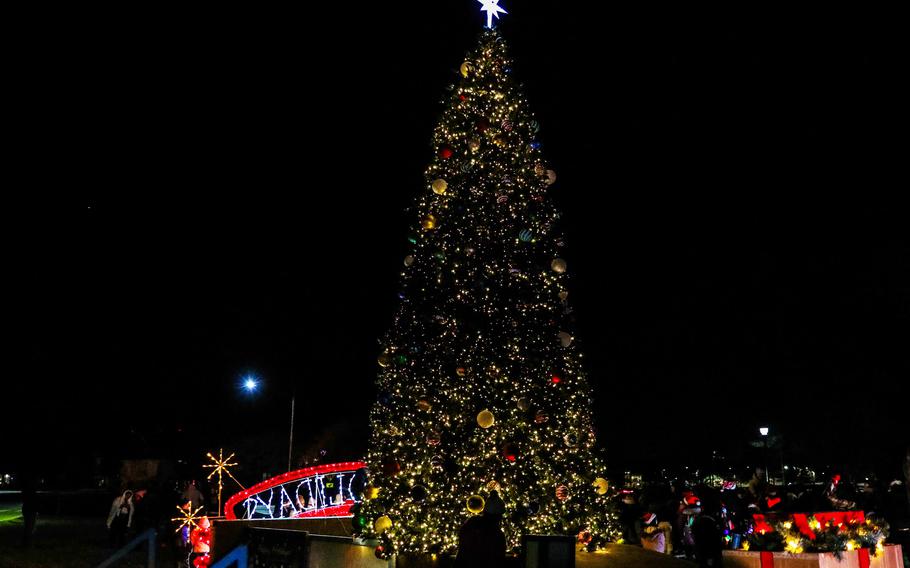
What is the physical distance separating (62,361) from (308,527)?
15908 millimetres

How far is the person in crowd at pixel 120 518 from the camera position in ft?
58.3

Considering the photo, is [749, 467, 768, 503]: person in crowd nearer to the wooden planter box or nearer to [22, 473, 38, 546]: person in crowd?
the wooden planter box

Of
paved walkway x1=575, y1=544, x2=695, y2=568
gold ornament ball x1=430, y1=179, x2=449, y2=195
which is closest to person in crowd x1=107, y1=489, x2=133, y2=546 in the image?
gold ornament ball x1=430, y1=179, x2=449, y2=195

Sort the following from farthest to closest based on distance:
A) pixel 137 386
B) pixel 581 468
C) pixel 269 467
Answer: pixel 269 467 → pixel 137 386 → pixel 581 468

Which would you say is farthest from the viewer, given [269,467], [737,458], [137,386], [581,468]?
[737,458]

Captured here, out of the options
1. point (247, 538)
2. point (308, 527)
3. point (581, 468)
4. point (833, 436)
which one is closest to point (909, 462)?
point (833, 436)

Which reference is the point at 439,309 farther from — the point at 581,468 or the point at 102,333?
the point at 102,333

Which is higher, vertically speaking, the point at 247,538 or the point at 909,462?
the point at 909,462

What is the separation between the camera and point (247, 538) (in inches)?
347

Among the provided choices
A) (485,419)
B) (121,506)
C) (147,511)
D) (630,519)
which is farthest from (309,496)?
(630,519)

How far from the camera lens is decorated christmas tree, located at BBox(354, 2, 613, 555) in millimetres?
Answer: 11172

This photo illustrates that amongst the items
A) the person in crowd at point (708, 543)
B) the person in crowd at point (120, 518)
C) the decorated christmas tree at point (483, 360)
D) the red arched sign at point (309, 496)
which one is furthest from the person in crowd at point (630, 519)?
the person in crowd at point (120, 518)

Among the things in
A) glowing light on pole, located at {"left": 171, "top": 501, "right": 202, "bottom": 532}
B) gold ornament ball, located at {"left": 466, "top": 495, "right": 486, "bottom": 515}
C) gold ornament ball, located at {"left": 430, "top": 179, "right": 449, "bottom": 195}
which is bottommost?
glowing light on pole, located at {"left": 171, "top": 501, "right": 202, "bottom": 532}

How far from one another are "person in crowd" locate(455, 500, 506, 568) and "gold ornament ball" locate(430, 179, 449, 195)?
6.69m
